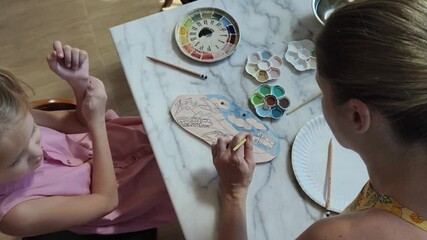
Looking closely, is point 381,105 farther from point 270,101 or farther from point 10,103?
point 10,103

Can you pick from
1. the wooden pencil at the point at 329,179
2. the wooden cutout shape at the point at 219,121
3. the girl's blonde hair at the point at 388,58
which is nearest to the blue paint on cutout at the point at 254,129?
the wooden cutout shape at the point at 219,121

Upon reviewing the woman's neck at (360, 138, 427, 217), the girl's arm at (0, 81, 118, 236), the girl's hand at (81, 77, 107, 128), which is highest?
the woman's neck at (360, 138, 427, 217)

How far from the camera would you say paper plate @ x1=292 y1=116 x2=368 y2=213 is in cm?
94

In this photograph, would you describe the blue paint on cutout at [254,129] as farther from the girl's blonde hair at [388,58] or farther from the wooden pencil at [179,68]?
the girl's blonde hair at [388,58]

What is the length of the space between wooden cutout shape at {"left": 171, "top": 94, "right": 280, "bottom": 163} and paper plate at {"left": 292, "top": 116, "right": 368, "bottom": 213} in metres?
0.06

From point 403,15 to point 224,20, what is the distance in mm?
570

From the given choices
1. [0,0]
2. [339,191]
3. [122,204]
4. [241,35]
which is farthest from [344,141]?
[0,0]

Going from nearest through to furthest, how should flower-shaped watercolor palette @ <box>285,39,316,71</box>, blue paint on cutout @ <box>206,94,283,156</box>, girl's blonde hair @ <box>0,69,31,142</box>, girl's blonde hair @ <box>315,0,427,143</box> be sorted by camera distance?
girl's blonde hair @ <box>315,0,427,143</box>, girl's blonde hair @ <box>0,69,31,142</box>, blue paint on cutout @ <box>206,94,283,156</box>, flower-shaped watercolor palette @ <box>285,39,316,71</box>

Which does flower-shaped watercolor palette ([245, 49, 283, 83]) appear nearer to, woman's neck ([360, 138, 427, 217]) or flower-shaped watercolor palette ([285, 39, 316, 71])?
flower-shaped watercolor palette ([285, 39, 316, 71])

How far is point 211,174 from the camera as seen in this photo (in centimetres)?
98

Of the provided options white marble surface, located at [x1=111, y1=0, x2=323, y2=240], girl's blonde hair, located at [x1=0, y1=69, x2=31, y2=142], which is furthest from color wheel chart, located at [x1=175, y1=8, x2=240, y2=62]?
girl's blonde hair, located at [x1=0, y1=69, x2=31, y2=142]

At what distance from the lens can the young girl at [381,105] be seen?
63 centimetres

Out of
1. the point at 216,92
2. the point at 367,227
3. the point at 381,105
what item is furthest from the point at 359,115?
the point at 216,92

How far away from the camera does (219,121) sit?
103 cm
